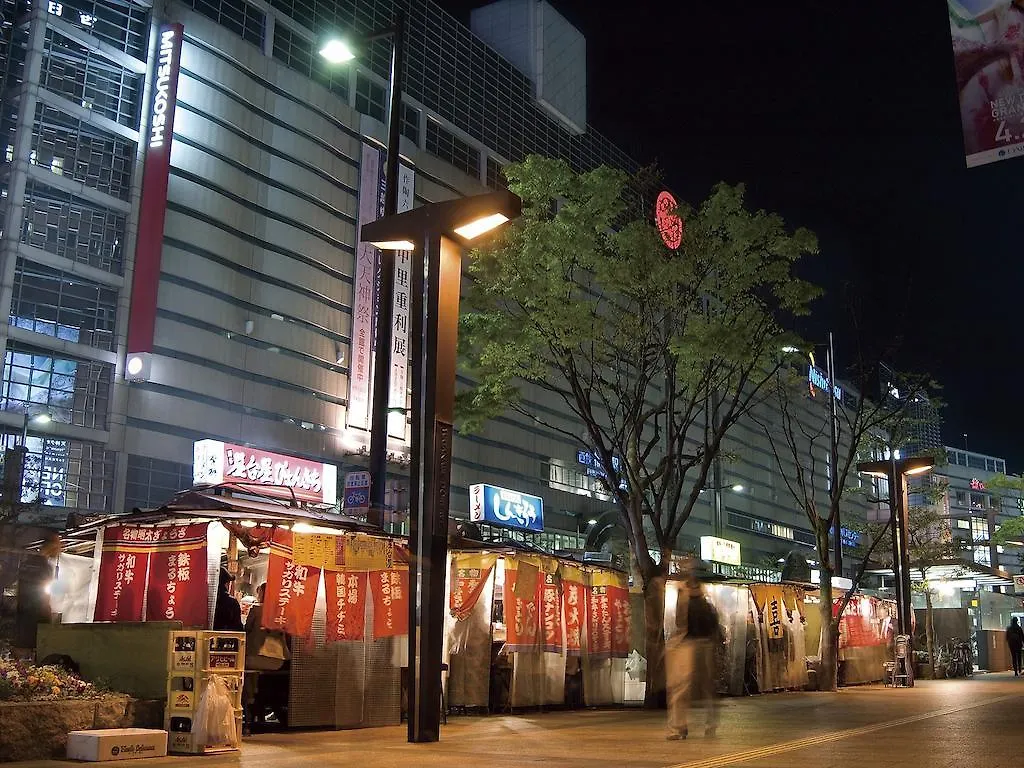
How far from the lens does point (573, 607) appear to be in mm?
17859

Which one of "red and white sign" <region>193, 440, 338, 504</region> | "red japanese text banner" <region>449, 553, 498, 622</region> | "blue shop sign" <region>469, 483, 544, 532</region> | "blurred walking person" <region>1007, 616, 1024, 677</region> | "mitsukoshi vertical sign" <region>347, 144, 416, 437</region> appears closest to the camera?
"red japanese text banner" <region>449, 553, 498, 622</region>

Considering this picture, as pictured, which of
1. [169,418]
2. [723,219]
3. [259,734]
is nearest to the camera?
[259,734]

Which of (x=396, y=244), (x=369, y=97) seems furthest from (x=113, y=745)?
(x=369, y=97)

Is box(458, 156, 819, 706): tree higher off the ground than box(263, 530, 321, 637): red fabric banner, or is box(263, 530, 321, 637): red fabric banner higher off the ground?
box(458, 156, 819, 706): tree

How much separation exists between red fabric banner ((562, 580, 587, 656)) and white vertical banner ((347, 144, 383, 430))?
24342mm

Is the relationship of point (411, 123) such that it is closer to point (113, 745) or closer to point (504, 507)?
point (504, 507)

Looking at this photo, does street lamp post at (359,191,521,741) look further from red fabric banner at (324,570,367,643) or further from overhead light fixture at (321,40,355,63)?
overhead light fixture at (321,40,355,63)

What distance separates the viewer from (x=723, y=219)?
19.3m

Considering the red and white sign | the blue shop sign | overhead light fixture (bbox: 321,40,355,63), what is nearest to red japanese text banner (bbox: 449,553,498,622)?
overhead light fixture (bbox: 321,40,355,63)

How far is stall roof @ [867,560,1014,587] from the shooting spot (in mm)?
35125

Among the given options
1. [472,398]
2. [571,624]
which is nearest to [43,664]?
[571,624]

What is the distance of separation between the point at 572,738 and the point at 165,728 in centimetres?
456

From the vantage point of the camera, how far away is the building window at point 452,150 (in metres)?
50.1

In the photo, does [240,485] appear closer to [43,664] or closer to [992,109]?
[43,664]
